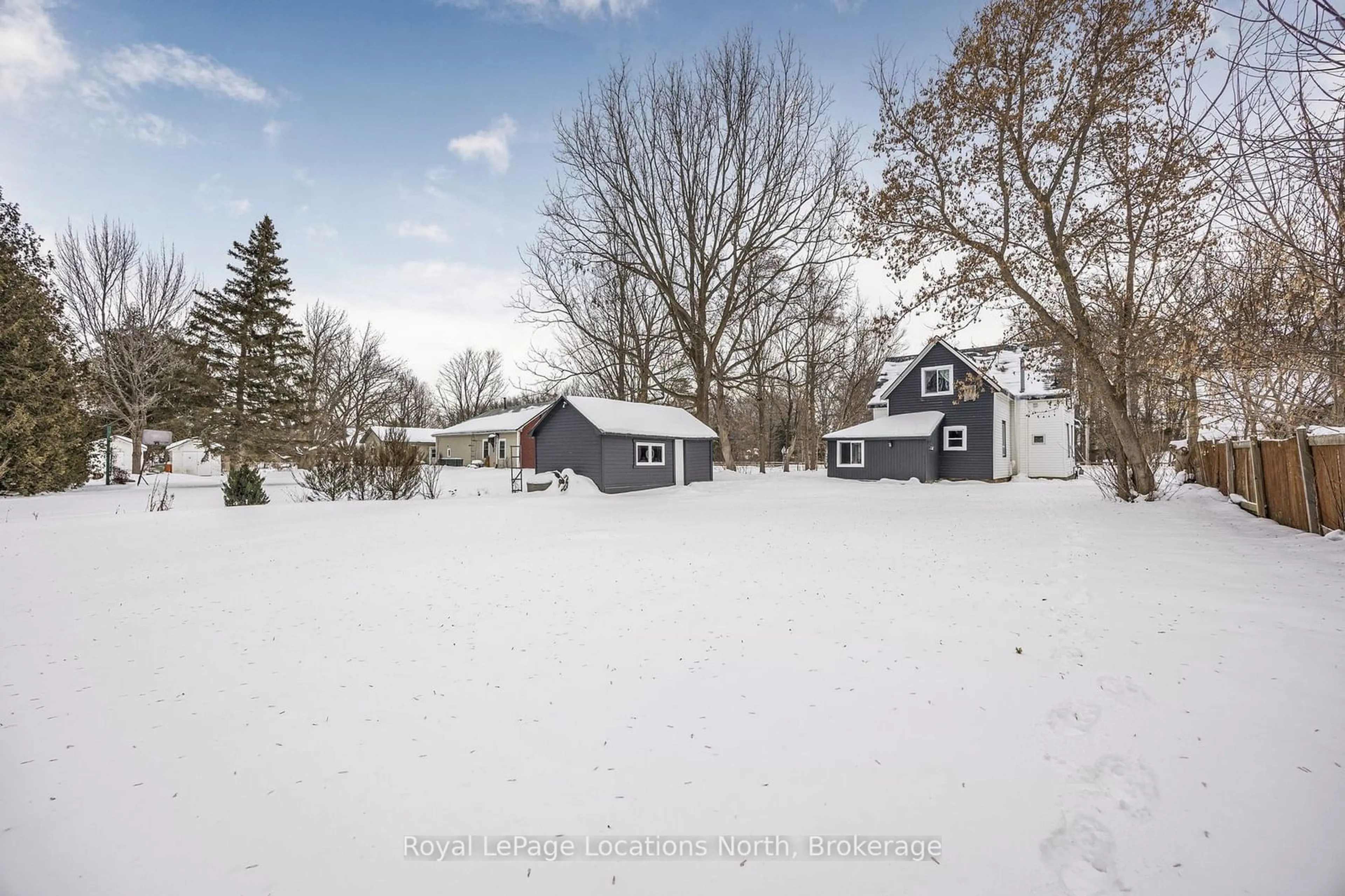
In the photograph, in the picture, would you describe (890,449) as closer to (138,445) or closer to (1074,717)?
(1074,717)

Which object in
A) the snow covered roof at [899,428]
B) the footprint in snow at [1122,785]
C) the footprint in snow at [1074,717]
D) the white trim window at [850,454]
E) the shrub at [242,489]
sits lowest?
the footprint in snow at [1122,785]

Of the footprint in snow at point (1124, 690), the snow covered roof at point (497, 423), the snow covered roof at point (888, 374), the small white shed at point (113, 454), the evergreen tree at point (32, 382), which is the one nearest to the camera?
the footprint in snow at point (1124, 690)

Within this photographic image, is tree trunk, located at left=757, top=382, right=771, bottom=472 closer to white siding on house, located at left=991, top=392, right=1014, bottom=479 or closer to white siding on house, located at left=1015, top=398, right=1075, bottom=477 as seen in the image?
white siding on house, located at left=991, top=392, right=1014, bottom=479

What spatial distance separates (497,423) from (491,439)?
3.91ft

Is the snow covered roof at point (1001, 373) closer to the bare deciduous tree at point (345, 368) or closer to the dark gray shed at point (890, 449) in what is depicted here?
the dark gray shed at point (890, 449)

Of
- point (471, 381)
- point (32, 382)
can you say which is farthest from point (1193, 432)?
point (471, 381)

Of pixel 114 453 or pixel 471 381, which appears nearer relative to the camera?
pixel 114 453

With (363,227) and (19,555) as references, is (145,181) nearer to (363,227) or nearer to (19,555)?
(363,227)

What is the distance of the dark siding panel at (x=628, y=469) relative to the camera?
760 inches

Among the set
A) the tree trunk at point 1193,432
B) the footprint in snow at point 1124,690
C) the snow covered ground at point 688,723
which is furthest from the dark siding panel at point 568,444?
the footprint in snow at point 1124,690

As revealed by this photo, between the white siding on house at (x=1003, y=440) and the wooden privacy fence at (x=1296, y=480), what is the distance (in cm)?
1195

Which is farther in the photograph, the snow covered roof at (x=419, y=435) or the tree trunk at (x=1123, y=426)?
the snow covered roof at (x=419, y=435)

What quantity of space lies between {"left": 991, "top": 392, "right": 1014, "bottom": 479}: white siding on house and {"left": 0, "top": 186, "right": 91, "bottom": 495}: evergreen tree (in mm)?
31709

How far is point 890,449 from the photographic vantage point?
22.9 m
